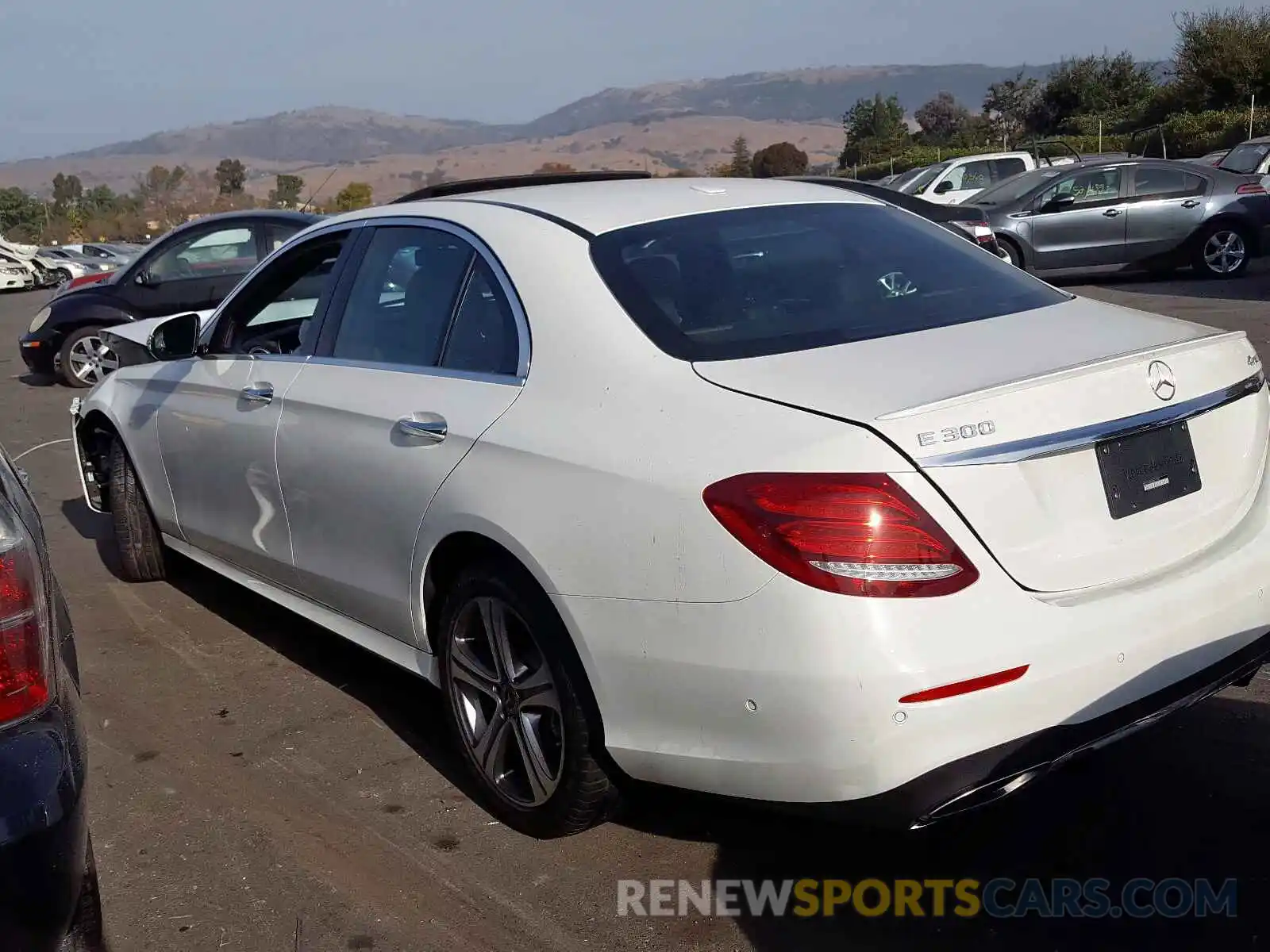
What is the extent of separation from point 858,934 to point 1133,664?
34.4 inches

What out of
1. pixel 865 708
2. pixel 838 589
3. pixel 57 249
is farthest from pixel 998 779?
pixel 57 249

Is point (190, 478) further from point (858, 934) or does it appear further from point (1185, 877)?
point (1185, 877)

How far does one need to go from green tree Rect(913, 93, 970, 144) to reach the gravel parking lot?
65.0m

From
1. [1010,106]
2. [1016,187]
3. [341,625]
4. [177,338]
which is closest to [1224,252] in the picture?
[1016,187]

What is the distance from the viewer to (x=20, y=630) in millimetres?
A: 2275

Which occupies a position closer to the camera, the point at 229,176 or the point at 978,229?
the point at 978,229

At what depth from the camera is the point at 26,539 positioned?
2.38m

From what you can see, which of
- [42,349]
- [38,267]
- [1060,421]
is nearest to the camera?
[1060,421]

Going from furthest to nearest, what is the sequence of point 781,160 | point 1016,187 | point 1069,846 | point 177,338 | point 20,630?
1. point 781,160
2. point 1016,187
3. point 177,338
4. point 1069,846
5. point 20,630

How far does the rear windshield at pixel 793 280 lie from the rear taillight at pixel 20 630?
1.46 meters

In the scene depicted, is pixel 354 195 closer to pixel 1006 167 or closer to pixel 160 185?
pixel 1006 167

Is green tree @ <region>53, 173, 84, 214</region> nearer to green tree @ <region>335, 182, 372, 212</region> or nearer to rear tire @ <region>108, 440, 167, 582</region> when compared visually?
green tree @ <region>335, 182, 372, 212</region>

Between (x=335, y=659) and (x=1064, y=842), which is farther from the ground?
(x=335, y=659)

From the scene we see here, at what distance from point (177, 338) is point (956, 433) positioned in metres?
3.62
